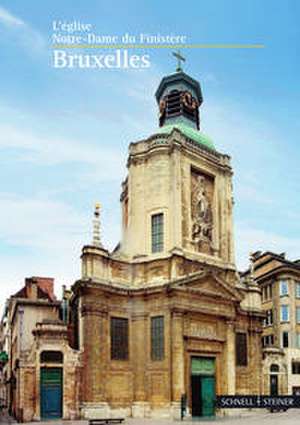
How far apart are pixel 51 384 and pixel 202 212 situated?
56.0ft

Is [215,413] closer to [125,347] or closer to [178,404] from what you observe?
[178,404]

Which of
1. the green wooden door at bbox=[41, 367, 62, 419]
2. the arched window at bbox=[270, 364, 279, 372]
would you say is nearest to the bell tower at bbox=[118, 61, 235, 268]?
the green wooden door at bbox=[41, 367, 62, 419]

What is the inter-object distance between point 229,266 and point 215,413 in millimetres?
11061

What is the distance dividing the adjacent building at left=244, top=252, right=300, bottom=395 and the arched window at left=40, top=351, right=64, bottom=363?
24.8m

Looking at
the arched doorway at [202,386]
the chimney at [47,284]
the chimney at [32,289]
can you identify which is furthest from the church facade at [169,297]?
the chimney at [47,284]

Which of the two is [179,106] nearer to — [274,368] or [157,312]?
[157,312]

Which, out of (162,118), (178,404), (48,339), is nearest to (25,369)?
(48,339)

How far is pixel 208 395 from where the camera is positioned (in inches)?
1618

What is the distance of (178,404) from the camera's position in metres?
37.8

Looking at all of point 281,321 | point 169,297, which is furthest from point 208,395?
point 281,321

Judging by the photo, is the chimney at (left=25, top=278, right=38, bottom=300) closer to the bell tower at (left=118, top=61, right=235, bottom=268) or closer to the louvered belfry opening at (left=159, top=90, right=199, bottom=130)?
the bell tower at (left=118, top=61, right=235, bottom=268)

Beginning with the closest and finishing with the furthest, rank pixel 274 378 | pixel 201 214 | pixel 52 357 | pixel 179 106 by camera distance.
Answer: pixel 52 357
pixel 201 214
pixel 179 106
pixel 274 378

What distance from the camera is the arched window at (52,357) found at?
36312 millimetres

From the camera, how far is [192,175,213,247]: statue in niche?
4406cm
